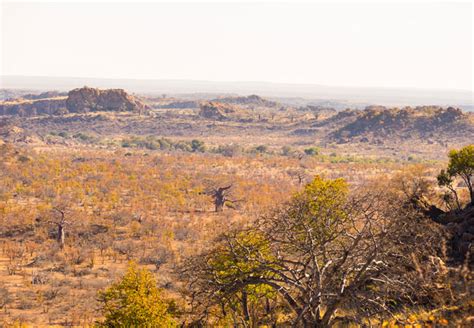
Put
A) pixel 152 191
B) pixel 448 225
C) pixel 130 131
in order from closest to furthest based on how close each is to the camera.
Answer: pixel 448 225 < pixel 152 191 < pixel 130 131

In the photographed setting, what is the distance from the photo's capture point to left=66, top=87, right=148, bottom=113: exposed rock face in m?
117

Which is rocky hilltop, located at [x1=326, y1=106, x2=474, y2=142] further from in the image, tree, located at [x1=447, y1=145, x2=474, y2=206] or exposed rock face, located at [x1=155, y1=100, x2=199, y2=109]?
exposed rock face, located at [x1=155, y1=100, x2=199, y2=109]

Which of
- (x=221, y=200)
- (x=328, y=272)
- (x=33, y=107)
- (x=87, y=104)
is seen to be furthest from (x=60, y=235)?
(x=33, y=107)

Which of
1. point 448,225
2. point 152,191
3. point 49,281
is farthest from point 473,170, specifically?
point 152,191

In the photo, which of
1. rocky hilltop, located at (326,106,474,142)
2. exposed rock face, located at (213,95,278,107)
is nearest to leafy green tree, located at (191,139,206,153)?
rocky hilltop, located at (326,106,474,142)

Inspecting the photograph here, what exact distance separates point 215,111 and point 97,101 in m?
30.5

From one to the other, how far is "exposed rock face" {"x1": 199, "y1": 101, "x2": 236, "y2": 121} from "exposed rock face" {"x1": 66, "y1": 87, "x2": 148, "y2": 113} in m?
17.4

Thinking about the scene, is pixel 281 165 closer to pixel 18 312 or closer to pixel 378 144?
pixel 378 144

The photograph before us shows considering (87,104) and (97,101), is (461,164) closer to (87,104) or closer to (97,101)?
(87,104)

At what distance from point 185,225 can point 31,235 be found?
10.1m

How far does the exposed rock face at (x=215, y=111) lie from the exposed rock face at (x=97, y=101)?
17.4 metres

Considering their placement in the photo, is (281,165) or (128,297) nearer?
(128,297)

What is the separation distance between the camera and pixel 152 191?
44.1 m

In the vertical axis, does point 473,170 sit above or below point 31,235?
above
